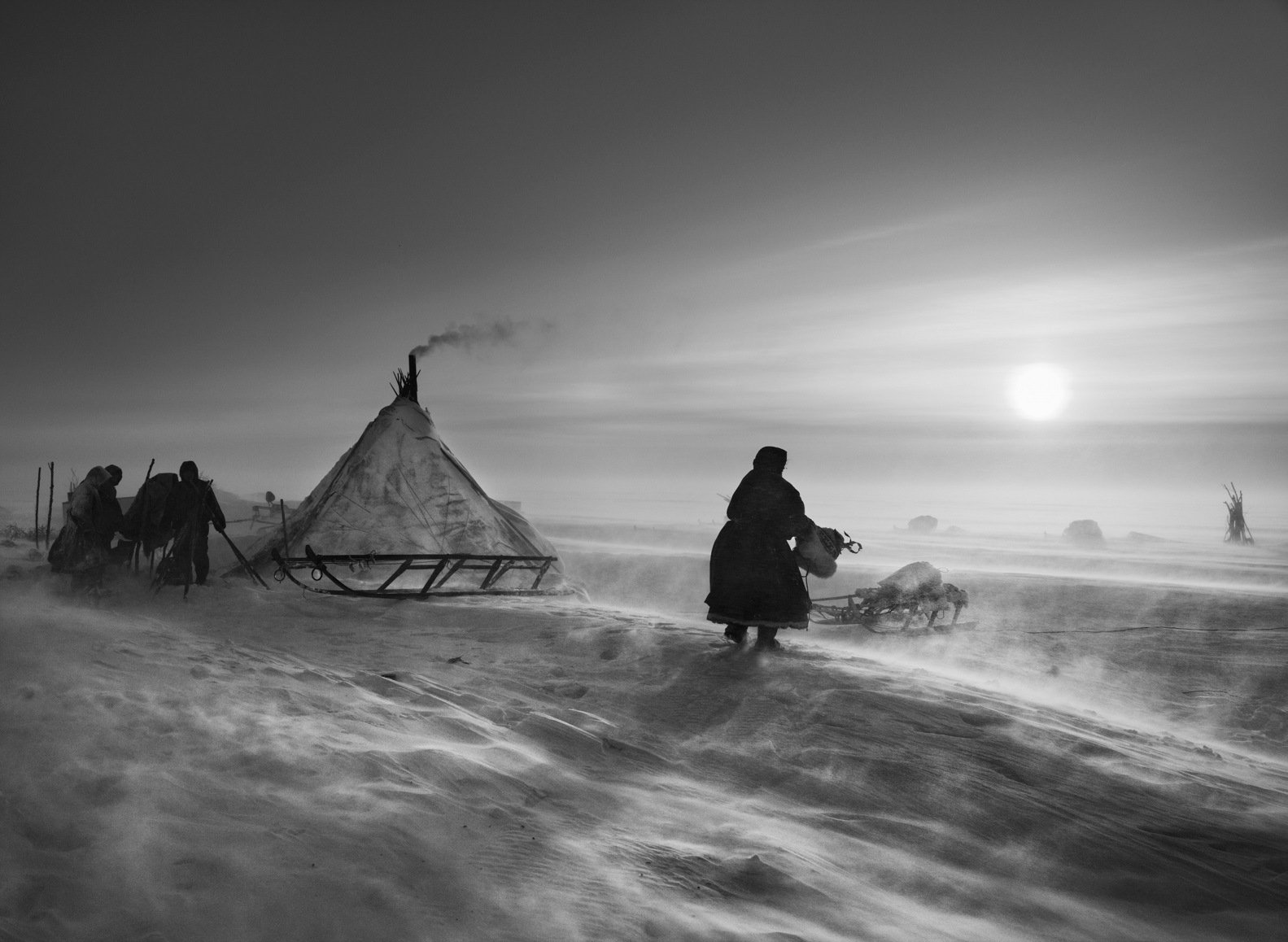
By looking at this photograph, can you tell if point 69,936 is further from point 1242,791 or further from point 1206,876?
point 1242,791

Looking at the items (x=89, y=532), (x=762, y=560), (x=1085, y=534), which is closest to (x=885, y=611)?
(x=762, y=560)

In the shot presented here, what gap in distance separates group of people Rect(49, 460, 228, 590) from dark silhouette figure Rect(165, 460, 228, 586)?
11 millimetres

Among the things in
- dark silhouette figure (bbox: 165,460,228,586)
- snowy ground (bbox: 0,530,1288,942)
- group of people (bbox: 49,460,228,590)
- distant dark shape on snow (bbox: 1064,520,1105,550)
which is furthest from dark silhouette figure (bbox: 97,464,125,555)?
distant dark shape on snow (bbox: 1064,520,1105,550)

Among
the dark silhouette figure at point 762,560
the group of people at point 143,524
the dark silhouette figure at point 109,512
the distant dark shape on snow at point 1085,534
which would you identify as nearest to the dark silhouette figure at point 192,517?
the group of people at point 143,524

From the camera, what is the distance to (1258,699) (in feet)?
32.3

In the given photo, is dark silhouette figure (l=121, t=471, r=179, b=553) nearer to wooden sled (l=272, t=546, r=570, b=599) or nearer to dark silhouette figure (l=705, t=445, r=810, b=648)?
wooden sled (l=272, t=546, r=570, b=599)

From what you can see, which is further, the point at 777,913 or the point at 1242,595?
the point at 1242,595

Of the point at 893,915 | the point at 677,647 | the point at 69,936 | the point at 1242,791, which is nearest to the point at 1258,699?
the point at 1242,791

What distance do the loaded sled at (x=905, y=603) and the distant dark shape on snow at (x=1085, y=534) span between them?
2726 centimetres

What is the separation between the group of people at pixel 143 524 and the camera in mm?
11812

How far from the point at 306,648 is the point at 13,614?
2.94 metres

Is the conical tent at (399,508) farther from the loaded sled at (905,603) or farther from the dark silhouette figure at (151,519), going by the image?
the loaded sled at (905,603)

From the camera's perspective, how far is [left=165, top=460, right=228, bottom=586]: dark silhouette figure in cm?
1200

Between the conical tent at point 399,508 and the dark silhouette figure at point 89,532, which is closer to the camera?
the dark silhouette figure at point 89,532
